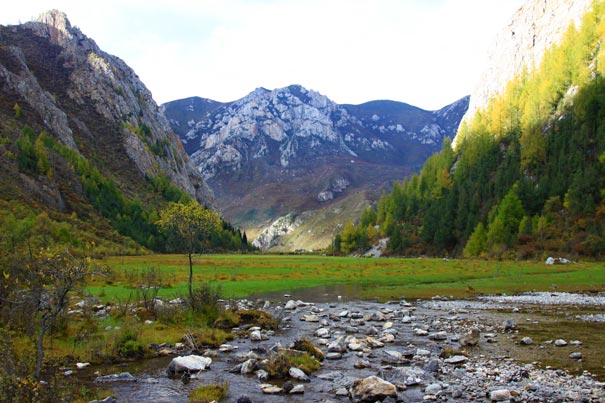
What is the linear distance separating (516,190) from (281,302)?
100 m

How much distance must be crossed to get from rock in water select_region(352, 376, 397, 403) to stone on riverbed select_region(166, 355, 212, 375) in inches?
251

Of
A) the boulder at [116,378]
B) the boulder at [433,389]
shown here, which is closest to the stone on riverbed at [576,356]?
the boulder at [433,389]

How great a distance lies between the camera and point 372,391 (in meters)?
12.5

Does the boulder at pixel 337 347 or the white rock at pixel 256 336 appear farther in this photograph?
the white rock at pixel 256 336

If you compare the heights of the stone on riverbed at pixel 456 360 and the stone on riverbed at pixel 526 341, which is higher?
the stone on riverbed at pixel 456 360

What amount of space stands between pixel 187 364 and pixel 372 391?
7.25 meters

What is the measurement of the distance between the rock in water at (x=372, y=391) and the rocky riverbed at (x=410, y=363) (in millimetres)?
30

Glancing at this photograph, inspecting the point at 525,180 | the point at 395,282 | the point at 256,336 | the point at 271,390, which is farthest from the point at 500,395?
the point at 525,180

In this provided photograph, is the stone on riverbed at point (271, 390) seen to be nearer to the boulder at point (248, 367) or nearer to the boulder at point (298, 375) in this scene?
the boulder at point (298, 375)

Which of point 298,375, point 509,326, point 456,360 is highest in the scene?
point 298,375

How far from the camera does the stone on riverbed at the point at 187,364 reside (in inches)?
610

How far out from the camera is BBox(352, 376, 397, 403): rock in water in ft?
40.8

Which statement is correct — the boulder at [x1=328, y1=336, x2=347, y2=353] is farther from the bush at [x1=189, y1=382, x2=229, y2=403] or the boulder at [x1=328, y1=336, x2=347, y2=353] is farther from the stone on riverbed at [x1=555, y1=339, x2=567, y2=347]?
the stone on riverbed at [x1=555, y1=339, x2=567, y2=347]

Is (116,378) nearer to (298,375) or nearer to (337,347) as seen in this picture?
(298,375)
